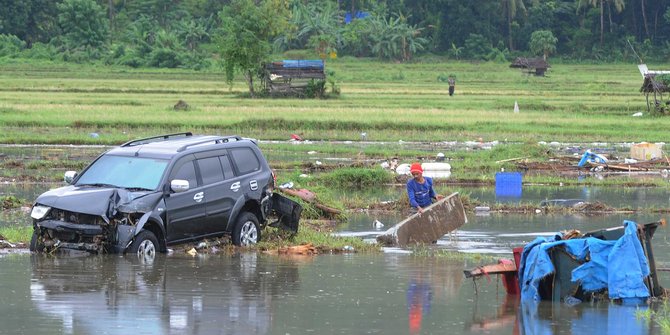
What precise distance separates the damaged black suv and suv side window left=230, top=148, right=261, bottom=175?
0.01 meters

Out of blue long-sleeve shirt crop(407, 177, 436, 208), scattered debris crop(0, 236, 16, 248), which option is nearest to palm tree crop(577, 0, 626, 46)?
blue long-sleeve shirt crop(407, 177, 436, 208)

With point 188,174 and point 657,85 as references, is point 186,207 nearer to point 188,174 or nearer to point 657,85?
point 188,174

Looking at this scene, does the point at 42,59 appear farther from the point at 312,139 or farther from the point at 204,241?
the point at 204,241

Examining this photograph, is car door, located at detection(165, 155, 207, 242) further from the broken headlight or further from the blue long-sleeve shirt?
the blue long-sleeve shirt

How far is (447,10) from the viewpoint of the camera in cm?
9862

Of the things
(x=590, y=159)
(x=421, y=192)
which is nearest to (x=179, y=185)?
(x=421, y=192)

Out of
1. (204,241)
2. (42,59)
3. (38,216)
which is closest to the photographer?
(38,216)

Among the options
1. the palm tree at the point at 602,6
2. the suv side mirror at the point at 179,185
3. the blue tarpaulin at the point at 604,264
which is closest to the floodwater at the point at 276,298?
the blue tarpaulin at the point at 604,264

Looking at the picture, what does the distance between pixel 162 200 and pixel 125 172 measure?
2.70ft

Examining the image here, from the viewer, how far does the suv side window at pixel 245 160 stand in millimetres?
17688

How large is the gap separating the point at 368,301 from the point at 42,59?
7425cm

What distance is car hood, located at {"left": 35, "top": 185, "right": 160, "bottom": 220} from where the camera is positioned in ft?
50.3

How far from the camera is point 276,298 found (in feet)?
43.2

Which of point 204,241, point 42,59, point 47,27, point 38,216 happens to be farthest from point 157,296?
point 47,27
